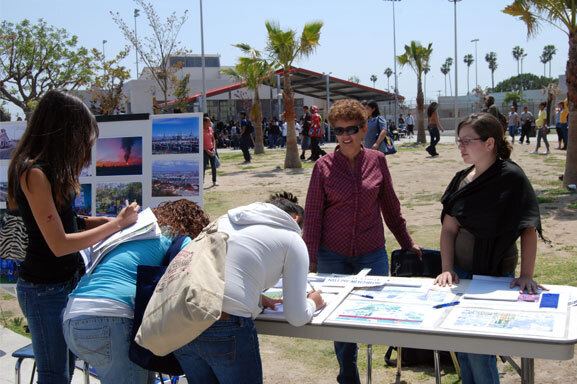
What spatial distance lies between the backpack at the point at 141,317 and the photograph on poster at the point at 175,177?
2157mm

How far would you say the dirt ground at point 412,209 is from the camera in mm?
4235

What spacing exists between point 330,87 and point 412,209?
28947mm

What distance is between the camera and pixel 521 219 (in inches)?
115

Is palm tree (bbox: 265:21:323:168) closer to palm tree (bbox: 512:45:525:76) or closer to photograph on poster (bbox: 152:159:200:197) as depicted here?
photograph on poster (bbox: 152:159:200:197)

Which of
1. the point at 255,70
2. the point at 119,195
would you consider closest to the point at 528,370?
the point at 119,195

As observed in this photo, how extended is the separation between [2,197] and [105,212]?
115 cm

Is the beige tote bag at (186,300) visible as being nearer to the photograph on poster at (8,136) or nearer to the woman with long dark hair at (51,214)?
the woman with long dark hair at (51,214)

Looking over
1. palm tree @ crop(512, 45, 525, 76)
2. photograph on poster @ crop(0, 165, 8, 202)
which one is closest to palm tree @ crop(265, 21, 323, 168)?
photograph on poster @ crop(0, 165, 8, 202)

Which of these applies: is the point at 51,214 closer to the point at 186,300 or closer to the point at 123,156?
the point at 186,300

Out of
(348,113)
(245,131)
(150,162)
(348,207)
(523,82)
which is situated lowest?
(348,207)

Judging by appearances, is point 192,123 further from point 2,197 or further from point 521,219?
point 521,219

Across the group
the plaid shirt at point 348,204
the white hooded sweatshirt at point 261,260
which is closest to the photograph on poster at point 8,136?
the plaid shirt at point 348,204

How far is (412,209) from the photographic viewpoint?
10203mm

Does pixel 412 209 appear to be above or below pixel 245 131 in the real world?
below
